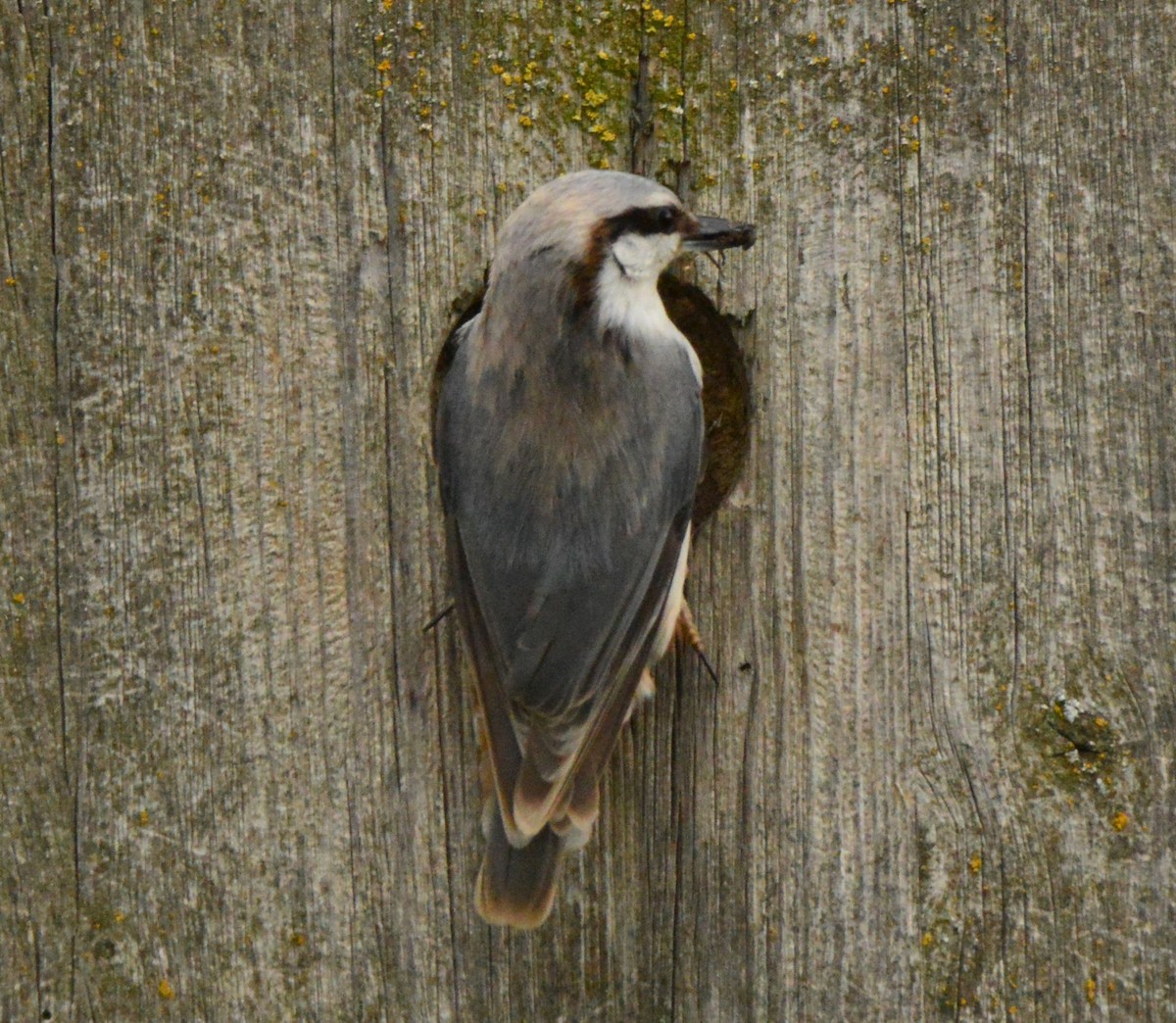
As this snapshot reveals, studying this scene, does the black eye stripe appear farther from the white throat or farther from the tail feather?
the tail feather

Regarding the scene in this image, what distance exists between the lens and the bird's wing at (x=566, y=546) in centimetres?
265

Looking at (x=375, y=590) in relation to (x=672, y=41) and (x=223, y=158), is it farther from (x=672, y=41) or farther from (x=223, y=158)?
(x=672, y=41)

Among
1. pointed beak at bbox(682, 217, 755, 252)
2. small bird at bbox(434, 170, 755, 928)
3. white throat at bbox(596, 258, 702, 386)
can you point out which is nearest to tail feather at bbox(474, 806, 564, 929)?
small bird at bbox(434, 170, 755, 928)

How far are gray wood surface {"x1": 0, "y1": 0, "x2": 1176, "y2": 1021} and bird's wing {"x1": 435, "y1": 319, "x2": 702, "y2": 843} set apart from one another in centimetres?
13

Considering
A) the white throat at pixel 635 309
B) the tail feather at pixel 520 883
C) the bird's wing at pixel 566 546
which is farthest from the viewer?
the white throat at pixel 635 309

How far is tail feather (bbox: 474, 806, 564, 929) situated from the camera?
2.54m

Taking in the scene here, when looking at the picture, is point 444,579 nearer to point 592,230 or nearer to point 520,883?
point 520,883

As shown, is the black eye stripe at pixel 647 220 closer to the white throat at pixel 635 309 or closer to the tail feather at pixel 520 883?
the white throat at pixel 635 309

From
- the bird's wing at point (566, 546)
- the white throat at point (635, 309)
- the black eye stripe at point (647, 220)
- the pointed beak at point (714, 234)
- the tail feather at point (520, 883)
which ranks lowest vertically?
the tail feather at point (520, 883)

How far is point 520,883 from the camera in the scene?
255 cm

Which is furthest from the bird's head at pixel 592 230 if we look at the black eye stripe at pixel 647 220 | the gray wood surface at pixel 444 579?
the gray wood surface at pixel 444 579

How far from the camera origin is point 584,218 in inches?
103

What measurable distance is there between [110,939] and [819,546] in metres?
1.49

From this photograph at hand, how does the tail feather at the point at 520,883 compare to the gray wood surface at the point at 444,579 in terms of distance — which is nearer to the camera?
the tail feather at the point at 520,883
